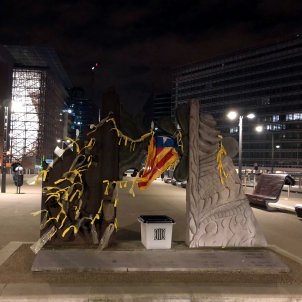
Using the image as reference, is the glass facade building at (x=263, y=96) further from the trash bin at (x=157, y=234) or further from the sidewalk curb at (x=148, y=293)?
the sidewalk curb at (x=148, y=293)

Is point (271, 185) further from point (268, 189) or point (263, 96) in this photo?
point (263, 96)

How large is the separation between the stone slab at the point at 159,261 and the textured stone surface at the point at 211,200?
0.46 m

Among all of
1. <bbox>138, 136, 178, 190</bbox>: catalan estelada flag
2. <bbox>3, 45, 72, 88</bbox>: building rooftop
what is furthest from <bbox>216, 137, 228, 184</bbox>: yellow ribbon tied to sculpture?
<bbox>3, 45, 72, 88</bbox>: building rooftop

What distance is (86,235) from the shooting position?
8273 mm

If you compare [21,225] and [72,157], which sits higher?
[72,157]

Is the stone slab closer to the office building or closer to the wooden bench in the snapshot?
the wooden bench

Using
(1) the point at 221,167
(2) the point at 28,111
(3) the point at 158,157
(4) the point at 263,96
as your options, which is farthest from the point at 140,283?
(4) the point at 263,96

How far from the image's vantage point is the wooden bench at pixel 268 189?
674 inches

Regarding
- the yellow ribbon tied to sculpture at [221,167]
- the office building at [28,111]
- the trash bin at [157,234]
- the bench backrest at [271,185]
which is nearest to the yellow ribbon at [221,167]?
the yellow ribbon tied to sculpture at [221,167]

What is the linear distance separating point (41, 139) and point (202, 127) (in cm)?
7852

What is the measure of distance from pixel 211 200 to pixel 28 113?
260 ft

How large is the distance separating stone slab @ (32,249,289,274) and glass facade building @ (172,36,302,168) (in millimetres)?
96410

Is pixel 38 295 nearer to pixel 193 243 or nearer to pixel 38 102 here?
pixel 193 243

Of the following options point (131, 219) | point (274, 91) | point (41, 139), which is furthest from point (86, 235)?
point (274, 91)
